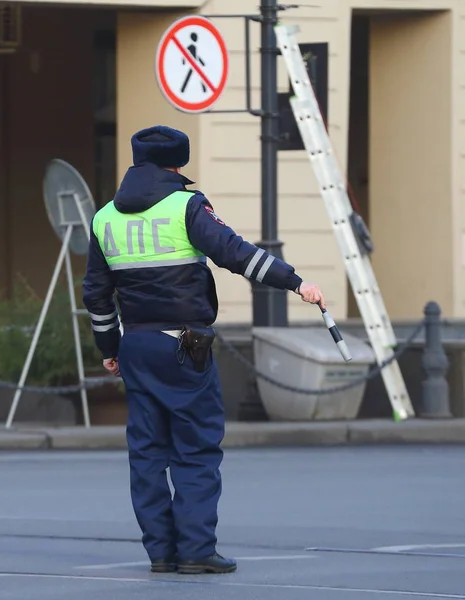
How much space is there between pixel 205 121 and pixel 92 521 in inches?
370

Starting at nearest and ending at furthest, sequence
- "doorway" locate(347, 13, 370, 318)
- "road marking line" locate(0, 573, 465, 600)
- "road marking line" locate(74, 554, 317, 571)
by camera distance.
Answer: "road marking line" locate(0, 573, 465, 600) → "road marking line" locate(74, 554, 317, 571) → "doorway" locate(347, 13, 370, 318)

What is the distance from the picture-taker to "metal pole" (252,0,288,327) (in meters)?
15.2

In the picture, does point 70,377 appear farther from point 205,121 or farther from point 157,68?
point 205,121

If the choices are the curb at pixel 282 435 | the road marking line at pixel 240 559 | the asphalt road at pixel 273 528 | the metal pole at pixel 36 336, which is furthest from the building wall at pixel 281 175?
the road marking line at pixel 240 559

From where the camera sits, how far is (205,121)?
58.3ft

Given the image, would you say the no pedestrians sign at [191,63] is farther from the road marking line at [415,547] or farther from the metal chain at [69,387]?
the road marking line at [415,547]

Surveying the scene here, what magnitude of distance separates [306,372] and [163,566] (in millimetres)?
7669

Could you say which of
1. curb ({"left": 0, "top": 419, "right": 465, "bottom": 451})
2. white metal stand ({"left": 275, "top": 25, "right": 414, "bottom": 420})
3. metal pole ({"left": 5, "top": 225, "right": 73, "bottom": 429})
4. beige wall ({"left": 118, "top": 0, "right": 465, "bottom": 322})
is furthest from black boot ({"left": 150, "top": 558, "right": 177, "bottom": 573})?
beige wall ({"left": 118, "top": 0, "right": 465, "bottom": 322})

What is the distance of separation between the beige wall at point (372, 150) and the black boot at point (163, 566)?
1059 centimetres

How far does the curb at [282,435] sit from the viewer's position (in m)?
13.7

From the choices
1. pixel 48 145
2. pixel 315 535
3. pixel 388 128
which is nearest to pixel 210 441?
pixel 315 535

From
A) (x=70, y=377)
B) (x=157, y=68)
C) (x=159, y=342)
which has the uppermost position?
(x=157, y=68)

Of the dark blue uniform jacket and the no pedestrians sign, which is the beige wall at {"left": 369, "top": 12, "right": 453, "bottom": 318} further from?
the dark blue uniform jacket

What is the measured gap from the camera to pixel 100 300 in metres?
7.03
